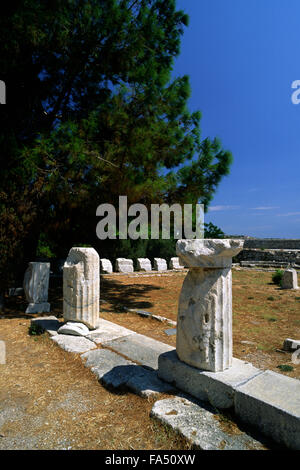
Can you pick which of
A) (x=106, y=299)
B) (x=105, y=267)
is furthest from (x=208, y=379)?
(x=105, y=267)

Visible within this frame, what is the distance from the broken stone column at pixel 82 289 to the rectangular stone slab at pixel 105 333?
147 mm

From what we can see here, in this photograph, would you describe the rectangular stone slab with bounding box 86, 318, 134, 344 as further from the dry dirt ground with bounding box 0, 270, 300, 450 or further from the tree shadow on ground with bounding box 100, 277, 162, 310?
the tree shadow on ground with bounding box 100, 277, 162, 310

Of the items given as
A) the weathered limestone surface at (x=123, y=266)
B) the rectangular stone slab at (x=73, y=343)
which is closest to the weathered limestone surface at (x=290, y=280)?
the weathered limestone surface at (x=123, y=266)

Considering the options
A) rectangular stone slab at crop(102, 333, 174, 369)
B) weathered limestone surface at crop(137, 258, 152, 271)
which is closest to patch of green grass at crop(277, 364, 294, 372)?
rectangular stone slab at crop(102, 333, 174, 369)

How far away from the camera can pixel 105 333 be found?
434 centimetres

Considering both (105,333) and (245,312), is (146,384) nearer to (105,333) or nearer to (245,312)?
(105,333)

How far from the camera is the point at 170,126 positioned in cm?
704

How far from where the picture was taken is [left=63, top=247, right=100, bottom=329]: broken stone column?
14.4ft

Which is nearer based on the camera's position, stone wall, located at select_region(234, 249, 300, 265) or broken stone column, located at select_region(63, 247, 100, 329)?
broken stone column, located at select_region(63, 247, 100, 329)

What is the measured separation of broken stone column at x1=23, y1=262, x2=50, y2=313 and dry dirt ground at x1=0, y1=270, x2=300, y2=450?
29 centimetres

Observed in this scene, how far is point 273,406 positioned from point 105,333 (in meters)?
3.00

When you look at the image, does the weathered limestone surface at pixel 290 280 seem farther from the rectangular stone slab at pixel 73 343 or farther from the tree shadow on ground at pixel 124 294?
the rectangular stone slab at pixel 73 343

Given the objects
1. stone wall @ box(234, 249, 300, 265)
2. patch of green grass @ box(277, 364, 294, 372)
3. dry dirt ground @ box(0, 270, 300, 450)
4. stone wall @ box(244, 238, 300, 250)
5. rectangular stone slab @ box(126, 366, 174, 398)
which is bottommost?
patch of green grass @ box(277, 364, 294, 372)

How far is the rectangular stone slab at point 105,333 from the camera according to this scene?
13.5 feet
